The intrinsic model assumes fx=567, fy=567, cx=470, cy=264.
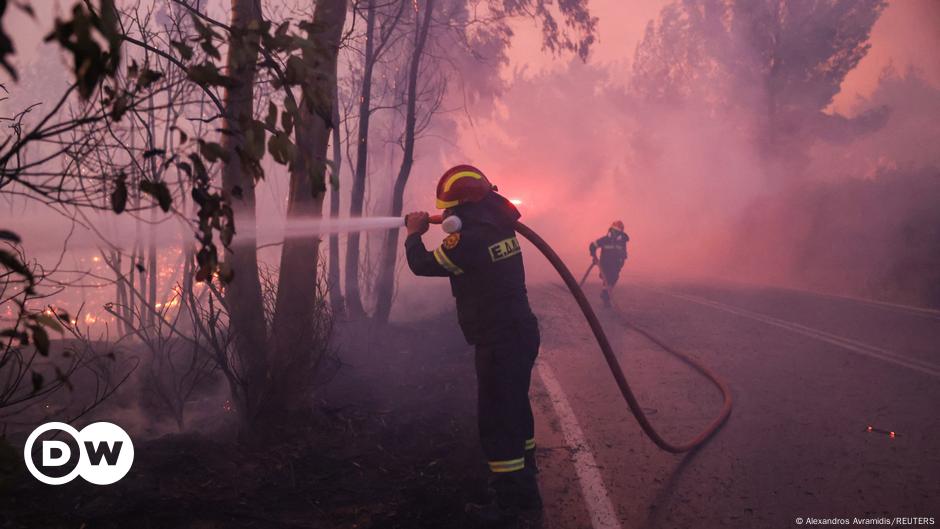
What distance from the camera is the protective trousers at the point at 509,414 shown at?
377 cm

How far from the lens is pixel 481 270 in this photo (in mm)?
4125

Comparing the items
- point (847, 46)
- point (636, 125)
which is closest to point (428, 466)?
point (847, 46)

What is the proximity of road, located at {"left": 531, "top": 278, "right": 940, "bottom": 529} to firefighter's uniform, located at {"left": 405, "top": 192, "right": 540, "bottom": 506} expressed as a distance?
0.53 meters

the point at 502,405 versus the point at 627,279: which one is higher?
the point at 502,405

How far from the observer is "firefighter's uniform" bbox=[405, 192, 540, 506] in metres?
3.93

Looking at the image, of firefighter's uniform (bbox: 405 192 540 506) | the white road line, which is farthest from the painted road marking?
firefighter's uniform (bbox: 405 192 540 506)

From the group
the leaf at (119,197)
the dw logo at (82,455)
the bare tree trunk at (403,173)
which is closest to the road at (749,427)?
the bare tree trunk at (403,173)

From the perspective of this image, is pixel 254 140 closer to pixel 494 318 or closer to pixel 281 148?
pixel 281 148

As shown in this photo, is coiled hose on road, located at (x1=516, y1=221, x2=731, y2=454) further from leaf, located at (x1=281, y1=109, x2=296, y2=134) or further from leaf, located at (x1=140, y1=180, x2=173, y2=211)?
leaf, located at (x1=140, y1=180, x2=173, y2=211)

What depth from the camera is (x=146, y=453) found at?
388cm

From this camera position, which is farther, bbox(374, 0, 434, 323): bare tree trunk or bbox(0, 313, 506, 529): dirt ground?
bbox(374, 0, 434, 323): bare tree trunk

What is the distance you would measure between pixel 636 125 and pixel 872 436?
38.1 m

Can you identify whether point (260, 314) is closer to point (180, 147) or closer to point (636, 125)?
point (180, 147)

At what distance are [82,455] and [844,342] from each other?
9.25m
